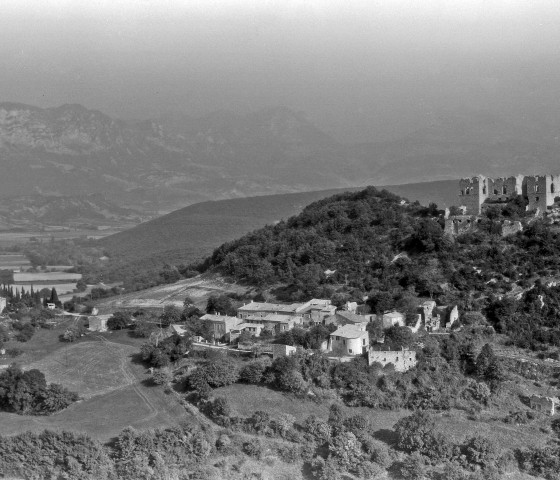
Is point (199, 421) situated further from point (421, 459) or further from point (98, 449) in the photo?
point (421, 459)

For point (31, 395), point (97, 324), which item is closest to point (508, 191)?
point (97, 324)

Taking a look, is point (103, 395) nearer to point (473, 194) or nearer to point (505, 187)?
point (473, 194)

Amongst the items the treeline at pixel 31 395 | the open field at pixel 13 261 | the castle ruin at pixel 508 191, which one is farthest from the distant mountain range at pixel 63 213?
the treeline at pixel 31 395

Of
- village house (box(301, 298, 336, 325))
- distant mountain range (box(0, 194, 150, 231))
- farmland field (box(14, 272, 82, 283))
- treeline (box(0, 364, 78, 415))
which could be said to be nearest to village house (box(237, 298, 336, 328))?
village house (box(301, 298, 336, 325))

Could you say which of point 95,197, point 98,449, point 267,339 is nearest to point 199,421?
point 98,449

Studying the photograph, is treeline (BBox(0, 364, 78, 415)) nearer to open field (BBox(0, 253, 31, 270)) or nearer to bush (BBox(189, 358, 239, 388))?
bush (BBox(189, 358, 239, 388))

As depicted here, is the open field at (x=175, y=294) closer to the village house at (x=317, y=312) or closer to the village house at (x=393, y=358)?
the village house at (x=317, y=312)
